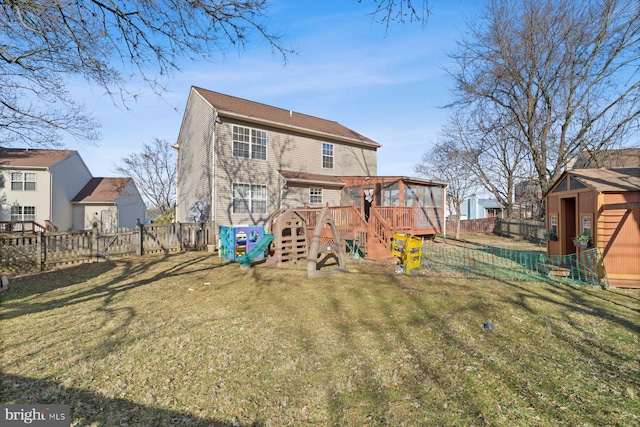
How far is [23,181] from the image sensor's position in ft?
70.4

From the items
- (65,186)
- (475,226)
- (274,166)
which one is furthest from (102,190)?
(475,226)

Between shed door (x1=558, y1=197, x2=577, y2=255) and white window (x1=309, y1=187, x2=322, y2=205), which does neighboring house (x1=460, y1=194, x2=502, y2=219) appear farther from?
shed door (x1=558, y1=197, x2=577, y2=255)

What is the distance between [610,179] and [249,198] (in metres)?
14.3

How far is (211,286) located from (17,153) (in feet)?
90.4

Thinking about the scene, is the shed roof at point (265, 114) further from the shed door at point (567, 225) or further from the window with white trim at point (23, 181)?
the window with white trim at point (23, 181)

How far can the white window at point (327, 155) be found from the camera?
19.1m

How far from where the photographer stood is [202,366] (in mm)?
3699

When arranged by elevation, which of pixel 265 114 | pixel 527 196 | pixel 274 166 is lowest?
pixel 527 196

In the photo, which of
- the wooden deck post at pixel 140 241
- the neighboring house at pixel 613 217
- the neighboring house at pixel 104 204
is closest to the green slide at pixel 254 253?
the wooden deck post at pixel 140 241

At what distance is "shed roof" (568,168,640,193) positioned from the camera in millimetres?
7727

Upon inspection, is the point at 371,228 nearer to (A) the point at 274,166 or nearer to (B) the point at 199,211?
(A) the point at 274,166

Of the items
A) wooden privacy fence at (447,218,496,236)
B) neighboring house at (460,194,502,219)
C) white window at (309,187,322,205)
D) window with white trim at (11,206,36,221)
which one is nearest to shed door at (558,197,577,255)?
white window at (309,187,322,205)

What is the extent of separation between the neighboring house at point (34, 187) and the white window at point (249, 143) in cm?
1561

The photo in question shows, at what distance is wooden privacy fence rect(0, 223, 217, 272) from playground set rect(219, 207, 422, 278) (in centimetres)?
273
